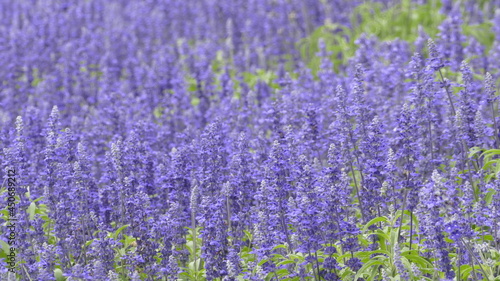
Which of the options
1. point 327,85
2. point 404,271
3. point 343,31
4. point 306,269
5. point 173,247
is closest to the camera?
point 404,271

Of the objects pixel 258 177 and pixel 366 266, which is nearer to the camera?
pixel 366 266

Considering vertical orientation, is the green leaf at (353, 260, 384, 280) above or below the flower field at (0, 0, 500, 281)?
below

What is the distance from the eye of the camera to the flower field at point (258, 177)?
21.9ft

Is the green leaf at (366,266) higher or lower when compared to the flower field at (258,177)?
lower

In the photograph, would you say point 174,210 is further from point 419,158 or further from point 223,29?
point 223,29

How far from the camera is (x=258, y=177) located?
26.3 feet

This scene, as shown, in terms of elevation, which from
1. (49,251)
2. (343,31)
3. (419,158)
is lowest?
(49,251)

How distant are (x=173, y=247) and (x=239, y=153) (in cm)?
130

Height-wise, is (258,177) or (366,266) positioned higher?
(258,177)

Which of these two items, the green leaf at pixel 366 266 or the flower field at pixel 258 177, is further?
the flower field at pixel 258 177

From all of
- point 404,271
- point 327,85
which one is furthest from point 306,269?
point 327,85

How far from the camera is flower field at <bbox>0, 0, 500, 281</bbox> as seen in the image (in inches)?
262

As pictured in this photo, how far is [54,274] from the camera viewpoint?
280 inches

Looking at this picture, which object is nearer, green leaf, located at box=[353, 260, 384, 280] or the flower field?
green leaf, located at box=[353, 260, 384, 280]
